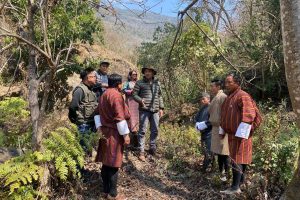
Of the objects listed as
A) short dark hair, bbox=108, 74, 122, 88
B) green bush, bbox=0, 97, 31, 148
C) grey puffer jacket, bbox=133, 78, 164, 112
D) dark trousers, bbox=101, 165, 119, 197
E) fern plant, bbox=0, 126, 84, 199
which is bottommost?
dark trousers, bbox=101, 165, 119, 197

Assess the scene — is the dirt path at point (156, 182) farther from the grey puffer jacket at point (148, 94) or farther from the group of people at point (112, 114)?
the grey puffer jacket at point (148, 94)

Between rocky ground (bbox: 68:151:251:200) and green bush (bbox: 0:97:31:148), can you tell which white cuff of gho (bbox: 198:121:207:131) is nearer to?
rocky ground (bbox: 68:151:251:200)

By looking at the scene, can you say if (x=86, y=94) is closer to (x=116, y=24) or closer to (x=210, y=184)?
(x=116, y=24)

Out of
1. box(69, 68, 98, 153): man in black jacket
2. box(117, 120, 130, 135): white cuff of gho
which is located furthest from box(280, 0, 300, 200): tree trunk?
box(69, 68, 98, 153): man in black jacket

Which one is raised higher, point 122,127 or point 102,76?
point 102,76

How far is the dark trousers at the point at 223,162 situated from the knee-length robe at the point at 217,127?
8.6 inches

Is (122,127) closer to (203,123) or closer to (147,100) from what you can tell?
(203,123)

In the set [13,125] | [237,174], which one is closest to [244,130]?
[237,174]

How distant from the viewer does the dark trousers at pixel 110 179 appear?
18.1ft

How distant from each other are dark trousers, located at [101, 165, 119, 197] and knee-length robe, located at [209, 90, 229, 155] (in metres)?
1.75

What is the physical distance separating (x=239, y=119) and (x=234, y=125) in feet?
0.38

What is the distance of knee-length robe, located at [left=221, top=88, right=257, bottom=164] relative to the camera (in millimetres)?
5434

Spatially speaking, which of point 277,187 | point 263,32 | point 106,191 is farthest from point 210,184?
point 263,32

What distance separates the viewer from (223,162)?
262 inches
